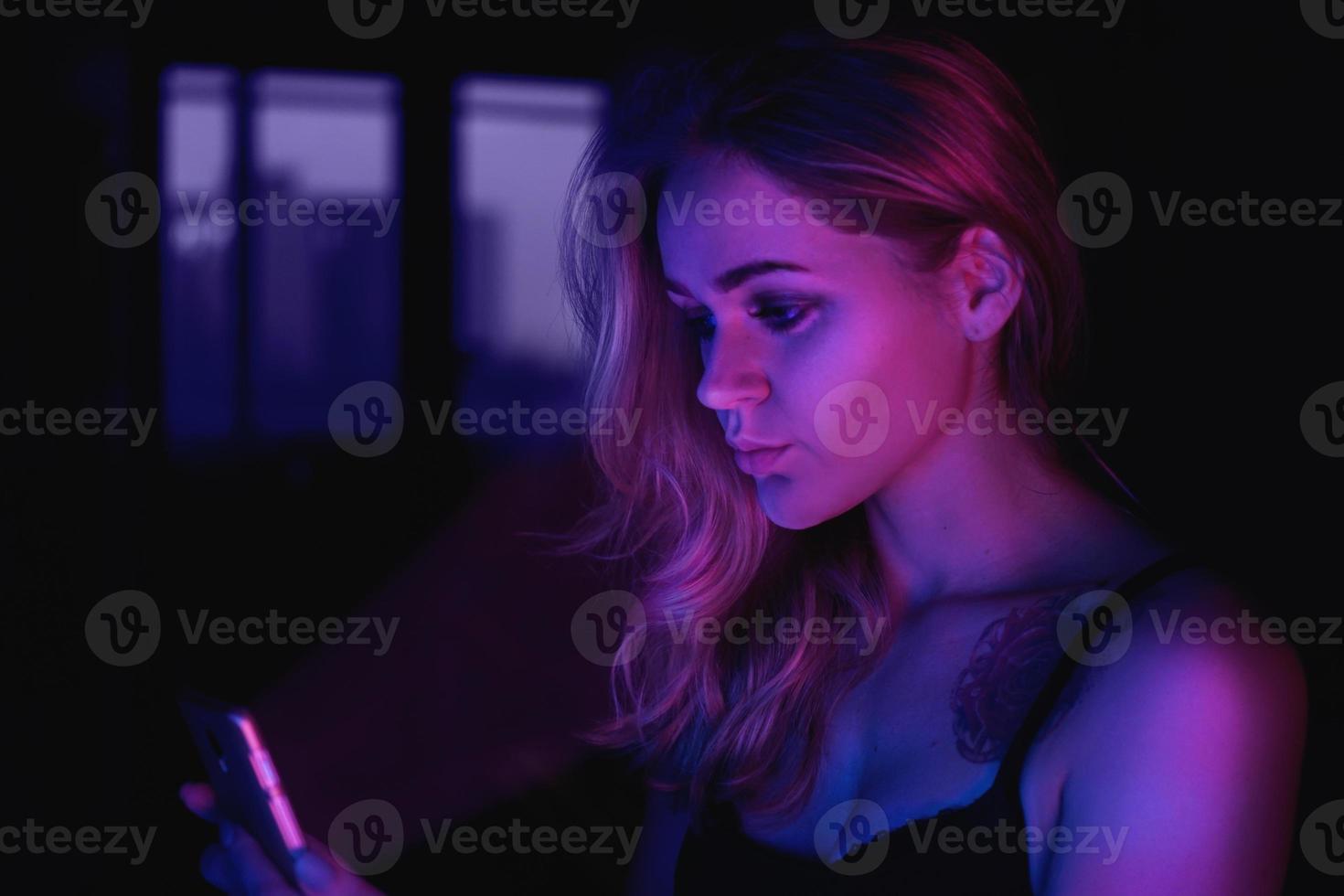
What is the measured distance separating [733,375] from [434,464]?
2.99 meters

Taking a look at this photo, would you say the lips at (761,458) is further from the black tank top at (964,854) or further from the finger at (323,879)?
the finger at (323,879)

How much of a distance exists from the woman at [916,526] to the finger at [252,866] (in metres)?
0.45

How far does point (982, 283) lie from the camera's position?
1202 mm

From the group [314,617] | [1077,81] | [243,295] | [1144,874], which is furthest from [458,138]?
[1144,874]

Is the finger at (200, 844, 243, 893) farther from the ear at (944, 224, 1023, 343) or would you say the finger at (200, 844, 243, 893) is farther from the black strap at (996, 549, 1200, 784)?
the ear at (944, 224, 1023, 343)

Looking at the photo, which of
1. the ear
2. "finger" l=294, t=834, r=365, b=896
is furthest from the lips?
"finger" l=294, t=834, r=365, b=896

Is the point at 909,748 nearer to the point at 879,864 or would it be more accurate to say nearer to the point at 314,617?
the point at 879,864

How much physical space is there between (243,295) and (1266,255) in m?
3.46

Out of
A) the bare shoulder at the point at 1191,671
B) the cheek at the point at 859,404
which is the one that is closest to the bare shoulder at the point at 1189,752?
the bare shoulder at the point at 1191,671

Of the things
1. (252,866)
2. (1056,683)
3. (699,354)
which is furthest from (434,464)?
(1056,683)

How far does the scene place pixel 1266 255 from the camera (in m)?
1.56

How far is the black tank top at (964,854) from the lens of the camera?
→ 1.02m

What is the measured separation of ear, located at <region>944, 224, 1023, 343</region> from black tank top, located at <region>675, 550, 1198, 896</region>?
1.00 feet

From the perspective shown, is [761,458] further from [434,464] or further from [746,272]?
[434,464]
